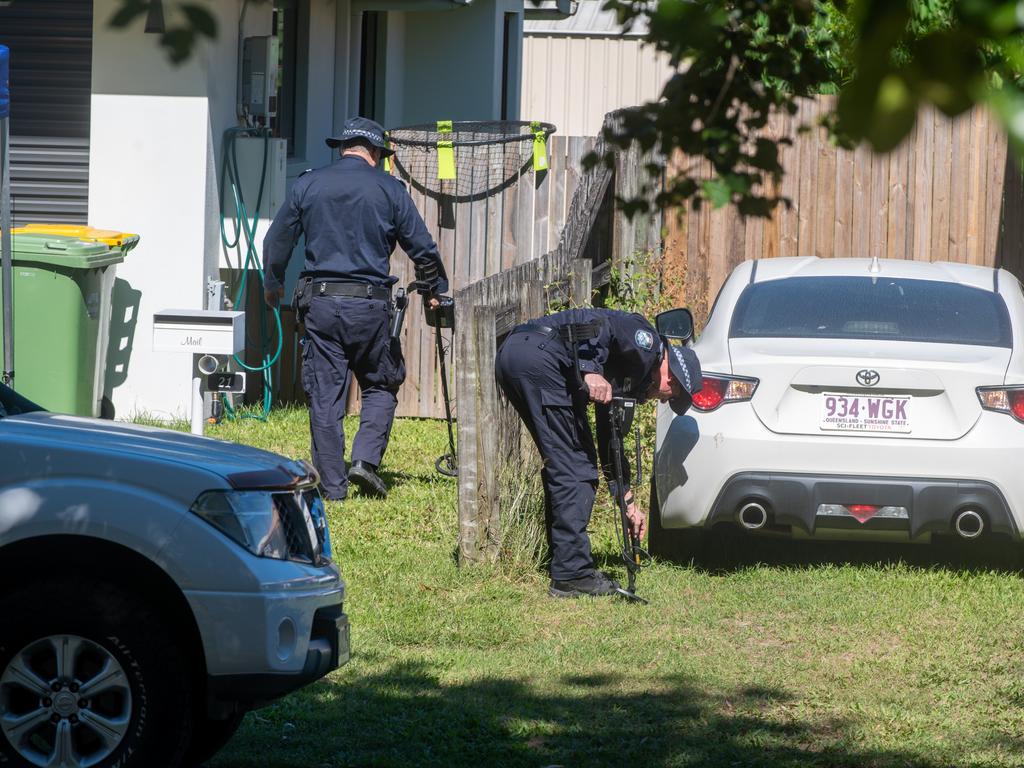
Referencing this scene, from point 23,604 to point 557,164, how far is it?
786 centimetres

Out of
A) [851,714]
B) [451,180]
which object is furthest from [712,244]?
[851,714]

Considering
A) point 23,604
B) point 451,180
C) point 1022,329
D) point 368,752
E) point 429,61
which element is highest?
point 429,61

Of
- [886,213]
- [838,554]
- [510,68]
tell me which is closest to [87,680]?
[838,554]

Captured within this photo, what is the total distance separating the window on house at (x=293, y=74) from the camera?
13.2 meters

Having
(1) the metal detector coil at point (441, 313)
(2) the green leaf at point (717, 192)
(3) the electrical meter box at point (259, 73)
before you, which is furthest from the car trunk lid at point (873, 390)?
(3) the electrical meter box at point (259, 73)

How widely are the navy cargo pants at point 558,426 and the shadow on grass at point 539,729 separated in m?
1.16

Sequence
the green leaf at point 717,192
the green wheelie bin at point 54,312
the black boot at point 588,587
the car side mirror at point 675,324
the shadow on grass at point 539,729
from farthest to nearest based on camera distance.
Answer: the green wheelie bin at point 54,312, the car side mirror at point 675,324, the black boot at point 588,587, the shadow on grass at point 539,729, the green leaf at point 717,192

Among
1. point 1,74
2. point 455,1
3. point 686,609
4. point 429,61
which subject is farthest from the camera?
point 429,61

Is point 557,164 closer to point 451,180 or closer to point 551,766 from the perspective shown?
point 451,180

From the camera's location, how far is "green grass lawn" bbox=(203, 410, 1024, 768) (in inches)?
197

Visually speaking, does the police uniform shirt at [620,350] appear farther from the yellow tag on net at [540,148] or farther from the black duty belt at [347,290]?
the yellow tag on net at [540,148]

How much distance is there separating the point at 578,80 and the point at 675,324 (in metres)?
18.3

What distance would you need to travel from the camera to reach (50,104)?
35.8ft

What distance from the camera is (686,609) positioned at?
21.9ft
